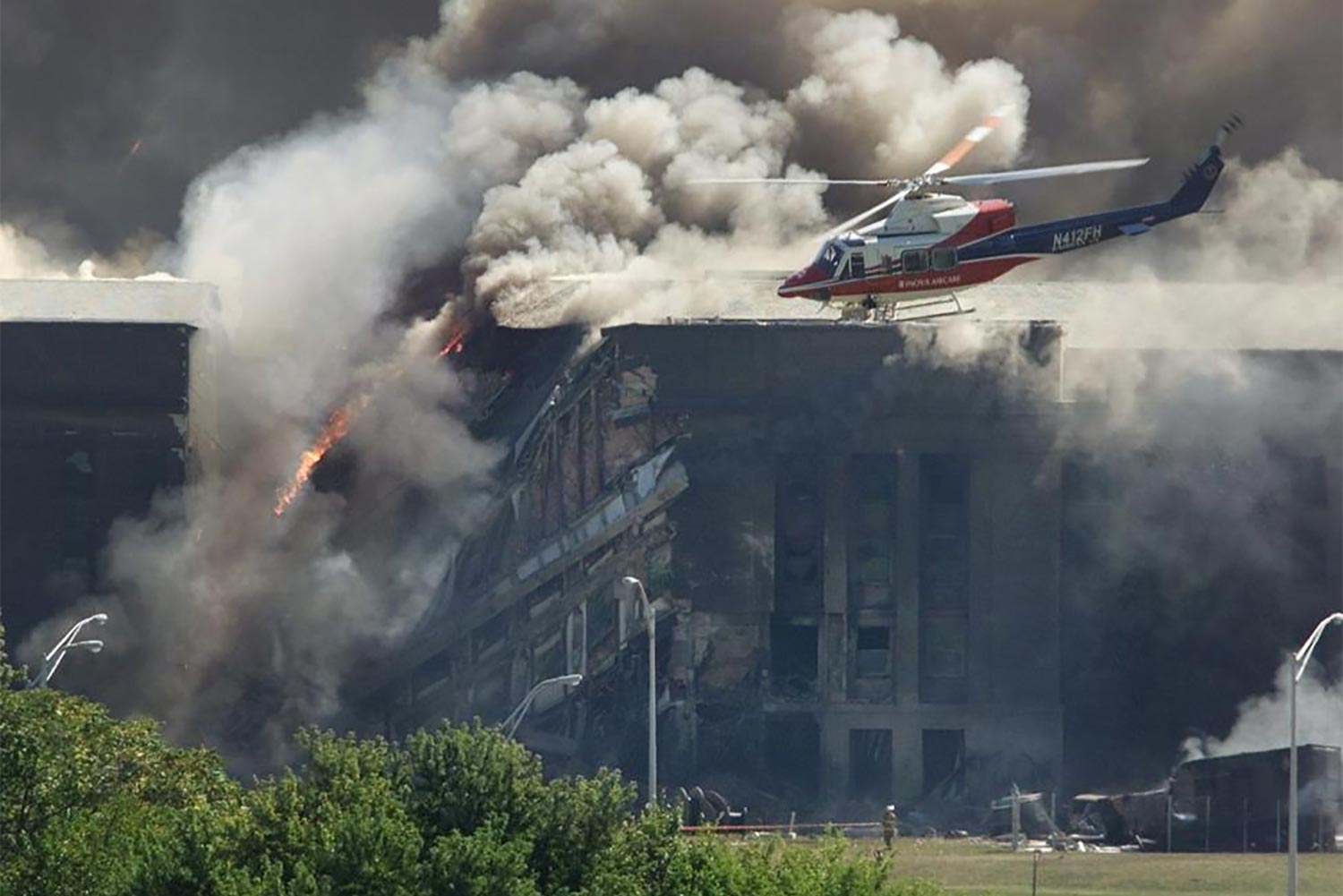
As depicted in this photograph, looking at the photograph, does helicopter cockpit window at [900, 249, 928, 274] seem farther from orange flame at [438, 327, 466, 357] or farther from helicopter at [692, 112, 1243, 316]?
orange flame at [438, 327, 466, 357]

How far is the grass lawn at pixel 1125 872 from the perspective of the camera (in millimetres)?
76562

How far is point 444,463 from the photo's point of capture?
105875 mm

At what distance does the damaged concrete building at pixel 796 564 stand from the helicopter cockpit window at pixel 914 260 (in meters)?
9.32

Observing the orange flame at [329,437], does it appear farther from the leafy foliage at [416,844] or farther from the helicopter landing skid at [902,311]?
the leafy foliage at [416,844]

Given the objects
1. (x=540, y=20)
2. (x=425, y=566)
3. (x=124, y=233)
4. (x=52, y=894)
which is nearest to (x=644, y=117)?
(x=540, y=20)

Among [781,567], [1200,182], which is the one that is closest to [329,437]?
[781,567]

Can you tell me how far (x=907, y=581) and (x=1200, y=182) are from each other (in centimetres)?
1417

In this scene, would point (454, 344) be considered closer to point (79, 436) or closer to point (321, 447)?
point (321, 447)

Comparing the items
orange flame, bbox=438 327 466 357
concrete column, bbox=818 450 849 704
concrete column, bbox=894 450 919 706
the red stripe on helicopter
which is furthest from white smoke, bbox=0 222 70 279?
the red stripe on helicopter

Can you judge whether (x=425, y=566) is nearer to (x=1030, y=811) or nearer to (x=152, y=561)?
(x=152, y=561)

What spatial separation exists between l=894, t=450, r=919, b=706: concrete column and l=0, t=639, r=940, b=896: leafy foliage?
43177 millimetres

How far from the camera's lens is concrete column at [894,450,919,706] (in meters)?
104

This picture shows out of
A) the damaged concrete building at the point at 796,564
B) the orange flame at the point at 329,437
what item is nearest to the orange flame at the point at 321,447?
the orange flame at the point at 329,437

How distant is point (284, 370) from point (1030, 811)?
80.7 feet
